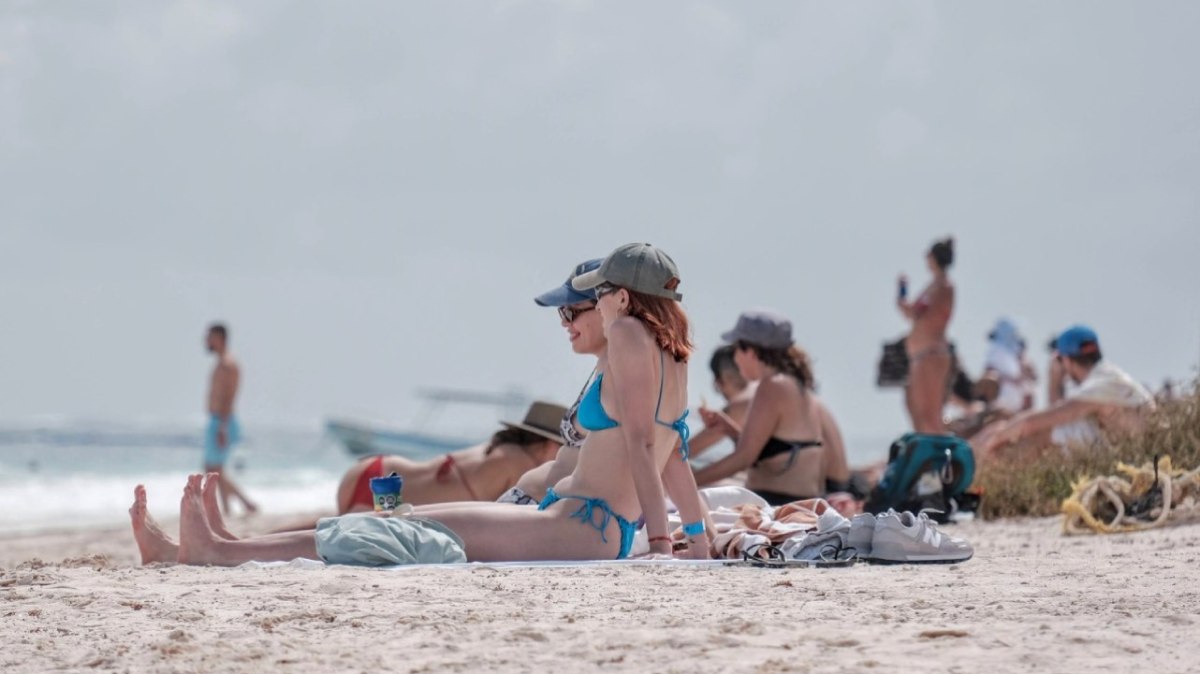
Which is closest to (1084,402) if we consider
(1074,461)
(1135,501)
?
(1074,461)

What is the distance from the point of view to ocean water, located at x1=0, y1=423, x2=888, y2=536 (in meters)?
19.9

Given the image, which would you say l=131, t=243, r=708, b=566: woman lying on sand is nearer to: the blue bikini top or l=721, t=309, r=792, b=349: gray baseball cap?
the blue bikini top

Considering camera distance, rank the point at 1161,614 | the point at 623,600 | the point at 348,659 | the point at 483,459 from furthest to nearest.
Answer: the point at 483,459 → the point at 623,600 → the point at 1161,614 → the point at 348,659

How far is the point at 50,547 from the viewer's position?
11.0 metres

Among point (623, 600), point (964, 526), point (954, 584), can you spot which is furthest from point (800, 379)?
point (623, 600)

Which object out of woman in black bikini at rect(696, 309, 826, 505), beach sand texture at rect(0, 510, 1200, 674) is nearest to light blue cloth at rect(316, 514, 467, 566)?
beach sand texture at rect(0, 510, 1200, 674)

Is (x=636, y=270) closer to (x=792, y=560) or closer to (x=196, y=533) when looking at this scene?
(x=792, y=560)

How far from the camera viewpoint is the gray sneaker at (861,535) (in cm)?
495

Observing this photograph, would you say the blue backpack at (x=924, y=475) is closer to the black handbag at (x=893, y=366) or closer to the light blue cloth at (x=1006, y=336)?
the black handbag at (x=893, y=366)

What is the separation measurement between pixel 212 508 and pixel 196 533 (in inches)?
11.6

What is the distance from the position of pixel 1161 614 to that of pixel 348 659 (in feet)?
6.04

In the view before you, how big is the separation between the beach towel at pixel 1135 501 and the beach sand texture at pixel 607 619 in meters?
1.44

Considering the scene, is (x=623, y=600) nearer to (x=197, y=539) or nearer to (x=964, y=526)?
(x=197, y=539)

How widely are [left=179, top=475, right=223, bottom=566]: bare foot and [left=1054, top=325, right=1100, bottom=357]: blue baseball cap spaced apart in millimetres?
5112
